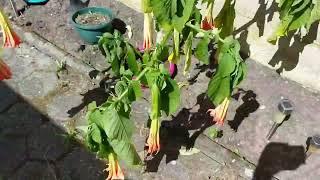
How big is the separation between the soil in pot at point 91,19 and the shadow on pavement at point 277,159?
1785 millimetres

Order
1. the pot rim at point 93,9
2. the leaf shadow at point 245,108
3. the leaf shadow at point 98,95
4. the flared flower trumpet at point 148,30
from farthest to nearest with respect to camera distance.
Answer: the pot rim at point 93,9 → the leaf shadow at point 98,95 → the leaf shadow at point 245,108 → the flared flower trumpet at point 148,30

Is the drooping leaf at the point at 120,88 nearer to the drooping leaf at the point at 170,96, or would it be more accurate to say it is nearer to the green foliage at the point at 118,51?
the drooping leaf at the point at 170,96

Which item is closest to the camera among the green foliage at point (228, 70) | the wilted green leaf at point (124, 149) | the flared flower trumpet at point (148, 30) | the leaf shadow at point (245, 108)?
the wilted green leaf at point (124, 149)

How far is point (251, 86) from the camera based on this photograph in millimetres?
3223

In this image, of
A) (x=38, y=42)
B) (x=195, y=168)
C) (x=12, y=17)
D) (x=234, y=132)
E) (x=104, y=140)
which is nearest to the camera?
(x=104, y=140)

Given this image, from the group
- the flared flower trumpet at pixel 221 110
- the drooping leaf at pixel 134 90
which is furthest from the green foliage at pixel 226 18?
the drooping leaf at pixel 134 90

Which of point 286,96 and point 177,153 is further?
point 286,96

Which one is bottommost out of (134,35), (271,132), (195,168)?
(195,168)

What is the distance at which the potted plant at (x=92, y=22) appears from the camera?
3.41 metres

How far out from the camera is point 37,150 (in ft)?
9.36

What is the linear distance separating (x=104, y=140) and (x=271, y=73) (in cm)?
180

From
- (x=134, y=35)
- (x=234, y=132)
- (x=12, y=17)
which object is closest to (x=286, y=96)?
(x=234, y=132)

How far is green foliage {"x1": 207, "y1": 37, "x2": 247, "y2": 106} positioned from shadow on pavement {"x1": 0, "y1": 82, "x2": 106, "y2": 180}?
101cm

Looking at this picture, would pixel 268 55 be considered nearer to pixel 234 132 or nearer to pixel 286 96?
pixel 286 96
